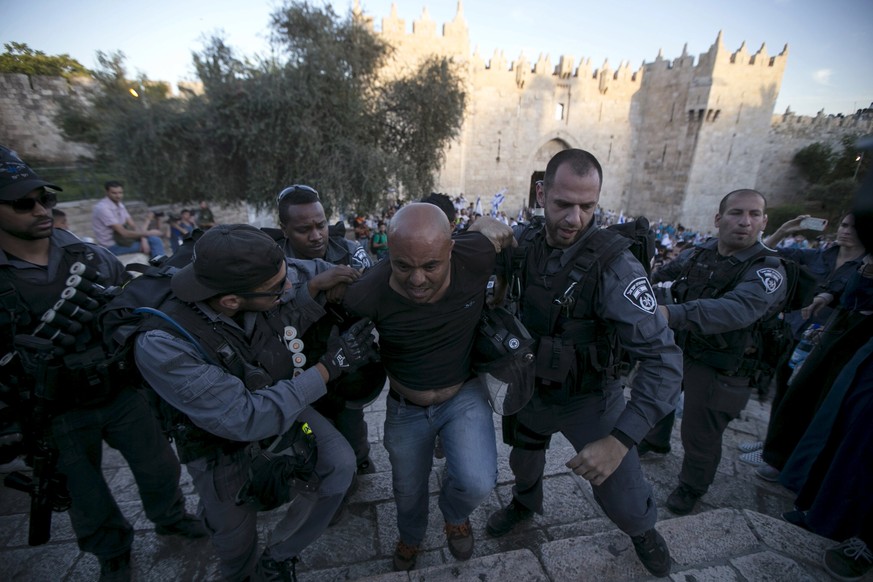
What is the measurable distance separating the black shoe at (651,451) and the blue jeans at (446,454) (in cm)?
203

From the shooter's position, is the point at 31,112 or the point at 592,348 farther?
the point at 31,112

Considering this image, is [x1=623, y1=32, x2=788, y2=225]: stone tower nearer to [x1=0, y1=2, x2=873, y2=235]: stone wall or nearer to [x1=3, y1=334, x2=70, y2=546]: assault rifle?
[x1=0, y1=2, x2=873, y2=235]: stone wall

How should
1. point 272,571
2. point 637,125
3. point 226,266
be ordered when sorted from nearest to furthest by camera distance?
point 226,266, point 272,571, point 637,125

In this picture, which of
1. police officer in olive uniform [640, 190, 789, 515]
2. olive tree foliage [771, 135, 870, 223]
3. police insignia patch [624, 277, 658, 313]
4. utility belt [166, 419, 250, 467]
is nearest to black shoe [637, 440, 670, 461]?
police officer in olive uniform [640, 190, 789, 515]

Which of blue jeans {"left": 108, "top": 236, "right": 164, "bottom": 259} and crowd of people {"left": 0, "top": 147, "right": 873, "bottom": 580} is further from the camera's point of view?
blue jeans {"left": 108, "top": 236, "right": 164, "bottom": 259}

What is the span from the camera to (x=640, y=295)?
2.00 meters

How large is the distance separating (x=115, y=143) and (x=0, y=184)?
10959mm

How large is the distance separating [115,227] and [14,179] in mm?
5391

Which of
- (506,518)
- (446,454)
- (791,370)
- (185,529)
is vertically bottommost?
(185,529)

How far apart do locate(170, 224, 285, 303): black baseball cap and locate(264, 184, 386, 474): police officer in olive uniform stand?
1.83 feet

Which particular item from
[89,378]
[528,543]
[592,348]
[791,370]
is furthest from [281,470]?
[791,370]

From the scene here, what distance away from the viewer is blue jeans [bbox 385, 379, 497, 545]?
218 centimetres

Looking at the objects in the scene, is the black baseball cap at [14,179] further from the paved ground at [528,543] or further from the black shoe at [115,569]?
the paved ground at [528,543]

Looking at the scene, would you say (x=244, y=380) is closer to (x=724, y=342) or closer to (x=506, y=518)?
(x=506, y=518)
